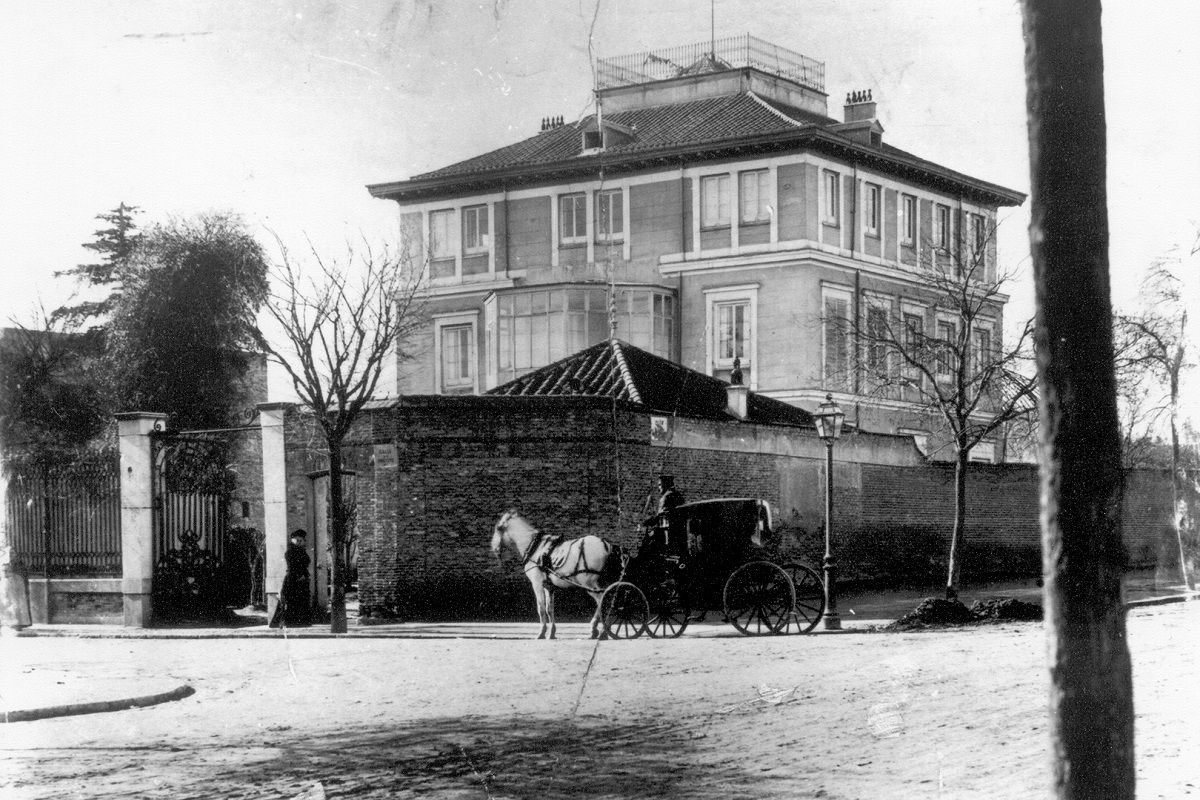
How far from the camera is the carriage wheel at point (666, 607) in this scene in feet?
57.3

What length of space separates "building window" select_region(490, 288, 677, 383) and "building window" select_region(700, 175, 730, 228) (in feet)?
8.43

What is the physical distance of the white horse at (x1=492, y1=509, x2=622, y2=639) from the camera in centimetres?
1766

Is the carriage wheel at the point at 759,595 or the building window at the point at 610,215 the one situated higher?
the building window at the point at 610,215

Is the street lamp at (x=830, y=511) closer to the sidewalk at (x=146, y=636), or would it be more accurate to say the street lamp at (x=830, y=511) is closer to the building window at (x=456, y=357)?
the sidewalk at (x=146, y=636)

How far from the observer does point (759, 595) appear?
1780cm

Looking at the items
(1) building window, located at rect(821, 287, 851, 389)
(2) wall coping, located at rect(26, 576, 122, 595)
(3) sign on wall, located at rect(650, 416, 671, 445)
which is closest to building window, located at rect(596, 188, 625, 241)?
(1) building window, located at rect(821, 287, 851, 389)

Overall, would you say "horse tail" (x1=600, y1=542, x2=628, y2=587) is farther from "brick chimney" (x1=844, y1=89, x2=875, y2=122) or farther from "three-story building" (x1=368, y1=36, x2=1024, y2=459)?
"brick chimney" (x1=844, y1=89, x2=875, y2=122)

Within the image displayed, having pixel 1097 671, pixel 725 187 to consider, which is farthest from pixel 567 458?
pixel 1097 671

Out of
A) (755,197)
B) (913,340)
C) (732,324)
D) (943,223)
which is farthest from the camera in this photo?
(732,324)

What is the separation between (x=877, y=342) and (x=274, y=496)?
1159 cm

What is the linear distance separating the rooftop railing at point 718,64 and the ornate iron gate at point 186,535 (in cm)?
1345

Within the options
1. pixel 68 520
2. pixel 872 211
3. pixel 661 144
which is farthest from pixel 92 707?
pixel 872 211

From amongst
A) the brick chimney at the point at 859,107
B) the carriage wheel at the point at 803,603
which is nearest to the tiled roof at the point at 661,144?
the brick chimney at the point at 859,107

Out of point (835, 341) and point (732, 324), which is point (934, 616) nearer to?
point (835, 341)
